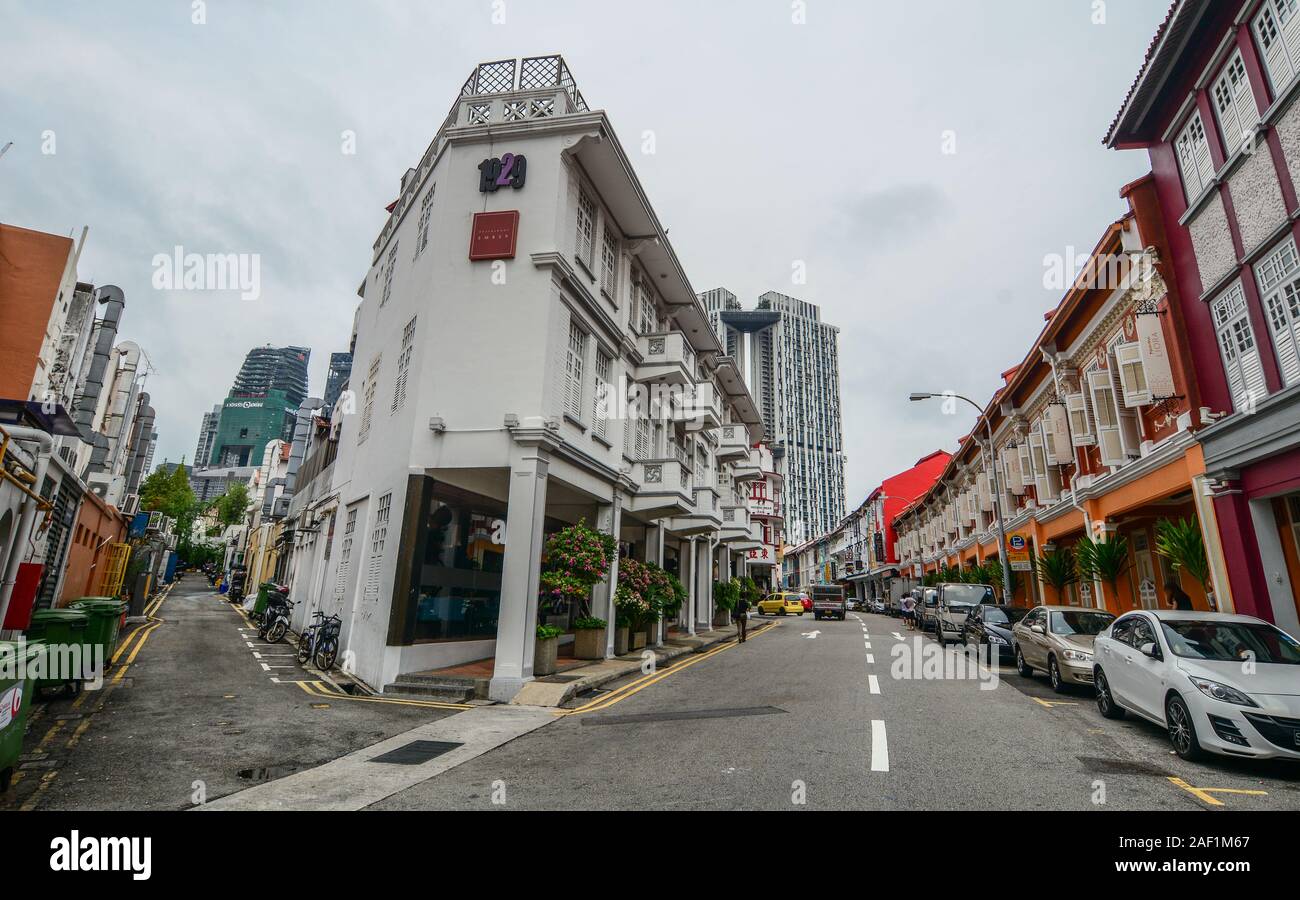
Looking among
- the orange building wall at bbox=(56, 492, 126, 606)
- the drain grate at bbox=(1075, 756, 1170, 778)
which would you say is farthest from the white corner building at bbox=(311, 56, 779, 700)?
the drain grate at bbox=(1075, 756, 1170, 778)

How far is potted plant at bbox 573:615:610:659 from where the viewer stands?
14.8m

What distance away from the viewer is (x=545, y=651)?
40.2ft

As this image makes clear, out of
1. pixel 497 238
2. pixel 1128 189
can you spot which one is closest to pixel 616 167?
pixel 497 238

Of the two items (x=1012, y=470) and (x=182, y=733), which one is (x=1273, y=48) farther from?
(x=182, y=733)

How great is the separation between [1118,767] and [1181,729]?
48.3 inches

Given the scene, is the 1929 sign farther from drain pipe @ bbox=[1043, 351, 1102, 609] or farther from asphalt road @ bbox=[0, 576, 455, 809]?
drain pipe @ bbox=[1043, 351, 1102, 609]

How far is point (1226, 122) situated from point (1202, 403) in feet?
18.1

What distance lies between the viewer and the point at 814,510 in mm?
141375

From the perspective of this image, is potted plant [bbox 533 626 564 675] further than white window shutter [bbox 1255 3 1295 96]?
Yes

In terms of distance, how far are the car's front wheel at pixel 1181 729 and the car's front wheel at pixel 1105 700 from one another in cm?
156

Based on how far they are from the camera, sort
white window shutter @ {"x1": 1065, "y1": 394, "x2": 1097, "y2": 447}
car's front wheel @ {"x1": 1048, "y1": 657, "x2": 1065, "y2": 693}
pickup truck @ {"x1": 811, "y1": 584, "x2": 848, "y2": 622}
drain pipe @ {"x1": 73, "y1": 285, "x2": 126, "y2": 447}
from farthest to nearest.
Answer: pickup truck @ {"x1": 811, "y1": 584, "x2": 848, "y2": 622} → drain pipe @ {"x1": 73, "y1": 285, "x2": 126, "y2": 447} → white window shutter @ {"x1": 1065, "y1": 394, "x2": 1097, "y2": 447} → car's front wheel @ {"x1": 1048, "y1": 657, "x2": 1065, "y2": 693}

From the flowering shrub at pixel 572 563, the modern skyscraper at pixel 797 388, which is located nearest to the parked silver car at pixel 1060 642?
the flowering shrub at pixel 572 563

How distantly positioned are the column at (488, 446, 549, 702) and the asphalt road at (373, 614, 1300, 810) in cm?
208
